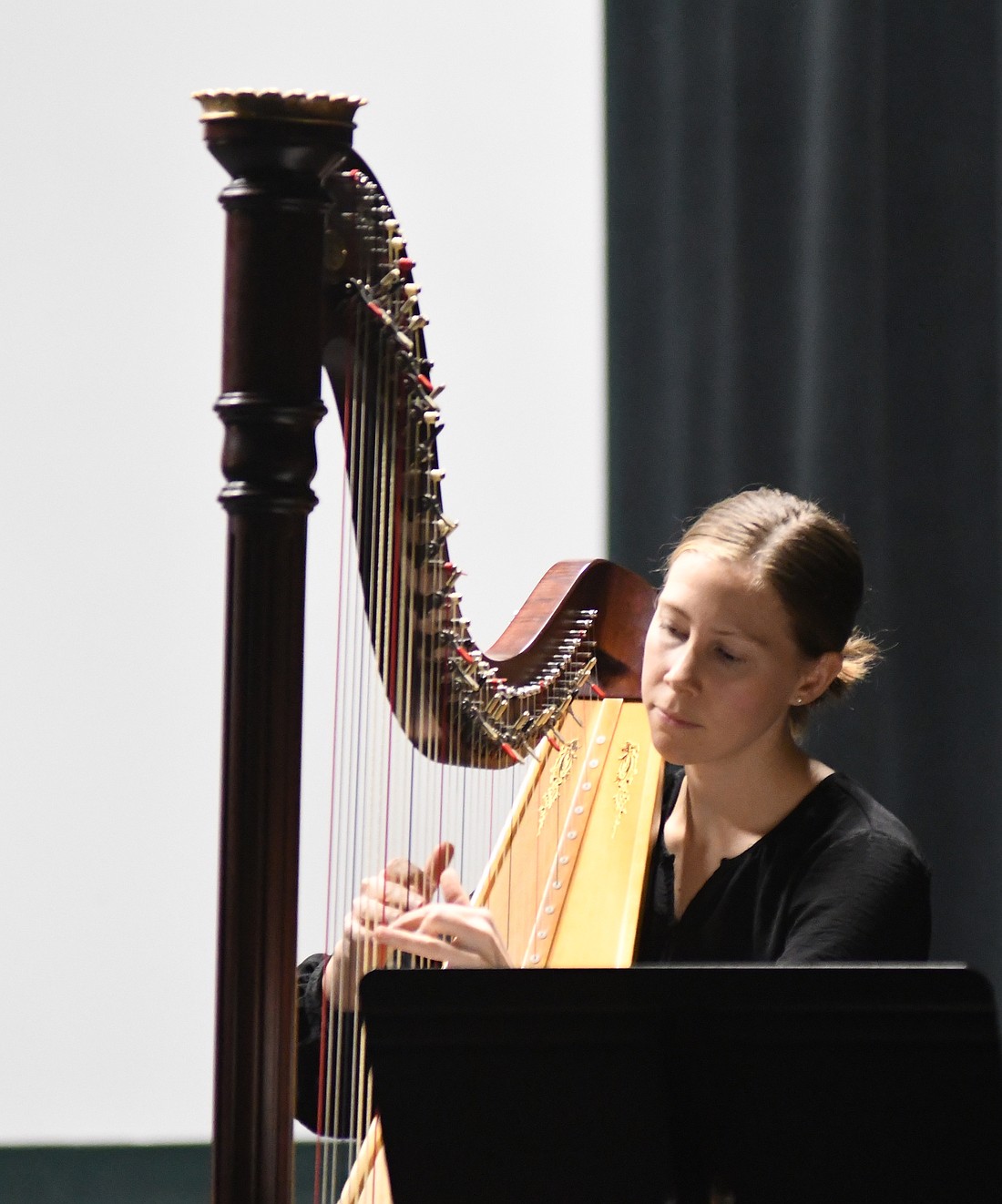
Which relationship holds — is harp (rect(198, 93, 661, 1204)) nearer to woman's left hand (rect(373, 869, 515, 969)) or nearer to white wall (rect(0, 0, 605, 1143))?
woman's left hand (rect(373, 869, 515, 969))

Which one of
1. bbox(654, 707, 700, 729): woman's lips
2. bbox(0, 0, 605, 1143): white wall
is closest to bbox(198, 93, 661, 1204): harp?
bbox(654, 707, 700, 729): woman's lips

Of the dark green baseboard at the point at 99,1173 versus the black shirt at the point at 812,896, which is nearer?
the black shirt at the point at 812,896

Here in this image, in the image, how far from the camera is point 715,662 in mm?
1690

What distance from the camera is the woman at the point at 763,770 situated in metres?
1.65

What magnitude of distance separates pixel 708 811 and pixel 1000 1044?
2.95ft

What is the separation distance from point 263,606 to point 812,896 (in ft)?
3.03

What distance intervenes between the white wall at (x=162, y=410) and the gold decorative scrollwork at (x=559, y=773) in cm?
76

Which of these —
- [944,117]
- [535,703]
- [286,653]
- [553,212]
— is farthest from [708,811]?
[944,117]

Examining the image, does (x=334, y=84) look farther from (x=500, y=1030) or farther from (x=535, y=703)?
(x=500, y=1030)

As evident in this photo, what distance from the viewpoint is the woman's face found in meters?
1.68

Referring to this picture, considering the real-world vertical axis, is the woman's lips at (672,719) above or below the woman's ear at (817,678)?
below

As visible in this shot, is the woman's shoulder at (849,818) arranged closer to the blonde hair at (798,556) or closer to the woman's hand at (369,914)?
the blonde hair at (798,556)

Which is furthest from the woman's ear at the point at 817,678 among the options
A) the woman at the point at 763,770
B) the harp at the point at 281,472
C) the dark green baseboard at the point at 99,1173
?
the dark green baseboard at the point at 99,1173

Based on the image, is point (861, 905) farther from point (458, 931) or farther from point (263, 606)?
point (263, 606)
